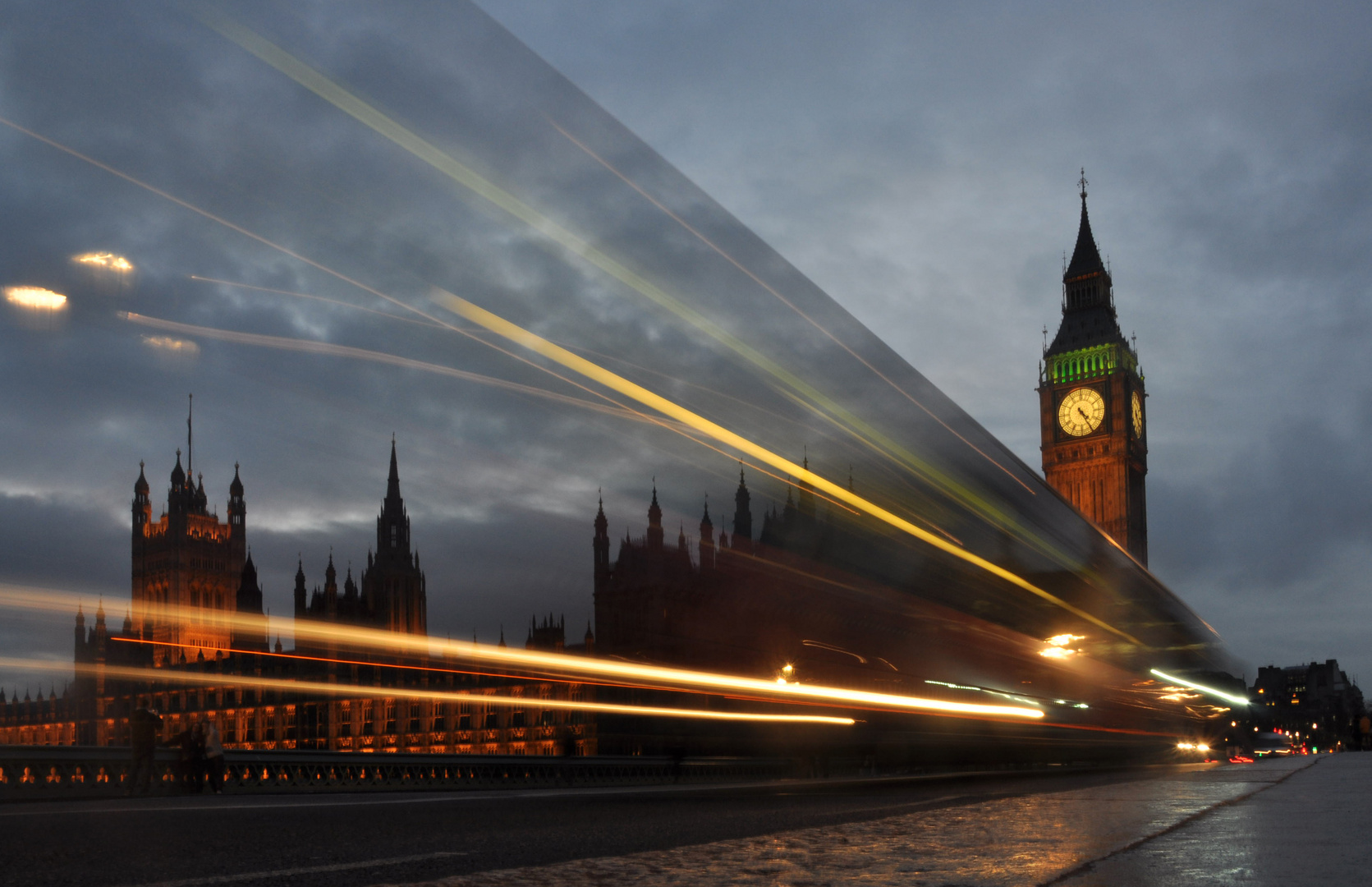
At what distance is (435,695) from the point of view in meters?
78.3

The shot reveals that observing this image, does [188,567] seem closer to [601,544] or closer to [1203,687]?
[601,544]

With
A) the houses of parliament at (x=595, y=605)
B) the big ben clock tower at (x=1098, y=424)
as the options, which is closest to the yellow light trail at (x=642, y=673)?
the houses of parliament at (x=595, y=605)

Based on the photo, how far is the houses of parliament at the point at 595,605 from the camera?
3903 centimetres

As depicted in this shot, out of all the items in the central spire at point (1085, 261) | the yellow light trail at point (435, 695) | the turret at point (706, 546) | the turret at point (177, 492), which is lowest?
the yellow light trail at point (435, 695)

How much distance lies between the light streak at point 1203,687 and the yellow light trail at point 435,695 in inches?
332

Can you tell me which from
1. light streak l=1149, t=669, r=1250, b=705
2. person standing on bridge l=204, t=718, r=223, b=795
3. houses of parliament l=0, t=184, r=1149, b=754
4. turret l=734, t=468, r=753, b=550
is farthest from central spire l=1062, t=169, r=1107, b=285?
person standing on bridge l=204, t=718, r=223, b=795

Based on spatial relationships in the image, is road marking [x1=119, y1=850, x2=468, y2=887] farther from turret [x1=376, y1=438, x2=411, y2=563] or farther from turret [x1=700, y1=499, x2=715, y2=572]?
turret [x1=376, y1=438, x2=411, y2=563]

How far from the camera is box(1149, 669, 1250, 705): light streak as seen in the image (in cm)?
2586

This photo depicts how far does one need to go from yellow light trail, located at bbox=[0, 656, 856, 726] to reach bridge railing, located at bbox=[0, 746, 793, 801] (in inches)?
200

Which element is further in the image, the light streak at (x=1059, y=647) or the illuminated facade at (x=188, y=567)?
the illuminated facade at (x=188, y=567)

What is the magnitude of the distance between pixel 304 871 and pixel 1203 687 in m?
28.7

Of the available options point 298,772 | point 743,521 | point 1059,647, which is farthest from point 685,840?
point 743,521

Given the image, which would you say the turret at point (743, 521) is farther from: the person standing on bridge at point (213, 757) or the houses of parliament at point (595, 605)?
the person standing on bridge at point (213, 757)

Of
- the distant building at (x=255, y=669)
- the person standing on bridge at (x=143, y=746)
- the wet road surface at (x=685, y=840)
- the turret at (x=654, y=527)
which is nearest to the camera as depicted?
the wet road surface at (x=685, y=840)
